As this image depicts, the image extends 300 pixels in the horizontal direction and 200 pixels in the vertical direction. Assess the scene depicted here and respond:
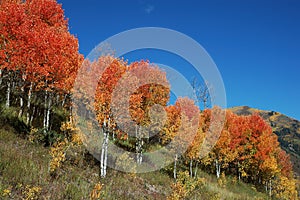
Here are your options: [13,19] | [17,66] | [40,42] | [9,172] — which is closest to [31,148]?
[9,172]

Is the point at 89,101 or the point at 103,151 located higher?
the point at 89,101

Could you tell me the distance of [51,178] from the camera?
12023 millimetres

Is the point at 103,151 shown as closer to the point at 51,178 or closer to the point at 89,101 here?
the point at 89,101

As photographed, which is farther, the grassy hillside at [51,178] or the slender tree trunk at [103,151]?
the slender tree trunk at [103,151]

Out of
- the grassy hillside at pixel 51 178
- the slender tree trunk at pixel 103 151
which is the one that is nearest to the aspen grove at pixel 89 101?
the slender tree trunk at pixel 103 151

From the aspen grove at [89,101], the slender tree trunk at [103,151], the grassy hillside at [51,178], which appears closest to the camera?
the grassy hillside at [51,178]

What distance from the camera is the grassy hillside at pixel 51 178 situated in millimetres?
9609

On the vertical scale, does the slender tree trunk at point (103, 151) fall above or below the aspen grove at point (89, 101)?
below

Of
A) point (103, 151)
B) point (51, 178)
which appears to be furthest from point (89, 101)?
point (51, 178)

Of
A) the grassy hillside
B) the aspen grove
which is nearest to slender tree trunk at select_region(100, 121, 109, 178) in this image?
the aspen grove

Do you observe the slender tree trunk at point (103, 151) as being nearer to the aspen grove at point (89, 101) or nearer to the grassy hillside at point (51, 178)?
the aspen grove at point (89, 101)

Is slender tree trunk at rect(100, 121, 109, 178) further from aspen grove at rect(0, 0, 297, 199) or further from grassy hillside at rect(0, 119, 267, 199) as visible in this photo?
grassy hillside at rect(0, 119, 267, 199)

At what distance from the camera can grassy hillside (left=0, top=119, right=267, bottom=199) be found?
9609 mm

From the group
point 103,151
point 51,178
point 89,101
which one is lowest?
point 51,178
